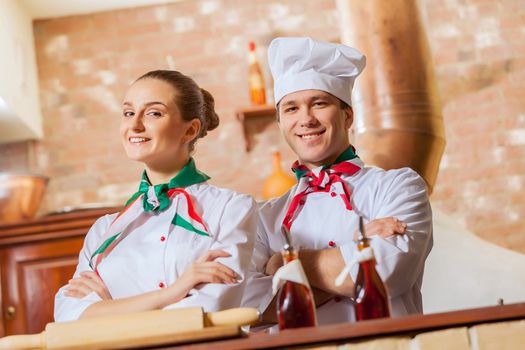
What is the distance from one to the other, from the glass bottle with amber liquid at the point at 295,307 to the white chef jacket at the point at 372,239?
1.21 feet

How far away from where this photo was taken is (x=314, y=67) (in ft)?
6.20

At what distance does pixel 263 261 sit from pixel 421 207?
37 cm

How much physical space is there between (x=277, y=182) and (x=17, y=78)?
4.54 ft

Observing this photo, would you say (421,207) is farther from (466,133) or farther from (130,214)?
Answer: (466,133)

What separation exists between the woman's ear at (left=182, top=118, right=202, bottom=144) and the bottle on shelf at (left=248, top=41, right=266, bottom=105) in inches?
95.7

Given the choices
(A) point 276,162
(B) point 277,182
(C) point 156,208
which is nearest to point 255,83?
(A) point 276,162

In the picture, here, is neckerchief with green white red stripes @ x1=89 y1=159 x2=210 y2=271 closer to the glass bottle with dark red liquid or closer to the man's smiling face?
the man's smiling face

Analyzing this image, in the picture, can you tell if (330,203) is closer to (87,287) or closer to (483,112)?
(87,287)

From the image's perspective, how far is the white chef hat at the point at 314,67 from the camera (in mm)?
1859

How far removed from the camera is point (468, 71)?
4.38 m

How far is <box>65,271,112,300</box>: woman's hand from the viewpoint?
5.30ft

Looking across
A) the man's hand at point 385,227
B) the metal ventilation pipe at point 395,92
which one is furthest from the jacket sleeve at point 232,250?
the metal ventilation pipe at point 395,92

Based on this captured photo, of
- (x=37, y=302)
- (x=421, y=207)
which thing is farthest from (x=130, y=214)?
(x=37, y=302)

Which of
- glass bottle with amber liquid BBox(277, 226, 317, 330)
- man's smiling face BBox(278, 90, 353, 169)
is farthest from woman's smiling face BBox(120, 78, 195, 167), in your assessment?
glass bottle with amber liquid BBox(277, 226, 317, 330)
